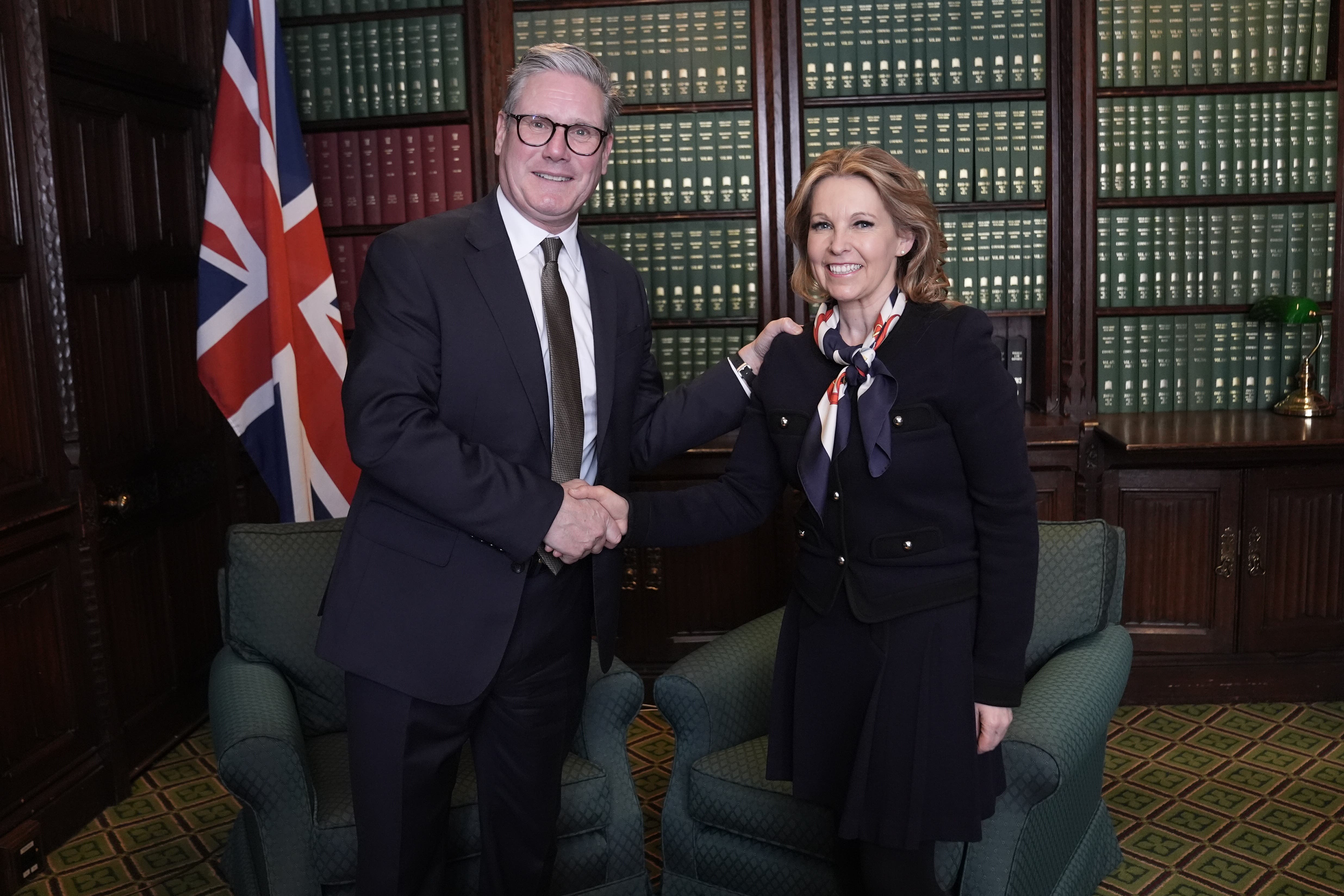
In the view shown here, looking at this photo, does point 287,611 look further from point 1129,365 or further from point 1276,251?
point 1276,251

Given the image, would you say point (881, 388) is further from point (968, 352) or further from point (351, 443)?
point (351, 443)

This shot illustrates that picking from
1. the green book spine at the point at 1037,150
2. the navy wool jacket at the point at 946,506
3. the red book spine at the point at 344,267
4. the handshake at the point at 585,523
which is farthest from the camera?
the red book spine at the point at 344,267

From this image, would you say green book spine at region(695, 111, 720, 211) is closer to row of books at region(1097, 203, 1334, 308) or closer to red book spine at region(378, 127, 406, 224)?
red book spine at region(378, 127, 406, 224)

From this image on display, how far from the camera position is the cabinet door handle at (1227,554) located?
3682 millimetres

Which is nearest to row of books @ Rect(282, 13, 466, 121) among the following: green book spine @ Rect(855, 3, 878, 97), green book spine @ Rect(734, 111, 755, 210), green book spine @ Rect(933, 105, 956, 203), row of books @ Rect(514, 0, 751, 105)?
row of books @ Rect(514, 0, 751, 105)

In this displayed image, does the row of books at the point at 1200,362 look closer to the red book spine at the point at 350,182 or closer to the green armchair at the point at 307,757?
the green armchair at the point at 307,757

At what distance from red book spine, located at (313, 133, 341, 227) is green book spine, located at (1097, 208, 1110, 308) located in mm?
2602

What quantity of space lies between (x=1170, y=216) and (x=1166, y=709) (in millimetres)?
1617

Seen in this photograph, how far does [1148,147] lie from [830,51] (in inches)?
43.3

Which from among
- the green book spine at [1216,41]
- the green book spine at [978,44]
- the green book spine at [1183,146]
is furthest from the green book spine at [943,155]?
A: the green book spine at [1216,41]

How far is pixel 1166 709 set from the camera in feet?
12.3

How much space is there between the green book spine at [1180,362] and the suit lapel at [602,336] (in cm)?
261

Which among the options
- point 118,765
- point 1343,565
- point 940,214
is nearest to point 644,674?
point 118,765

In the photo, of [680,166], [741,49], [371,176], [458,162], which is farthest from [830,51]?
[371,176]
